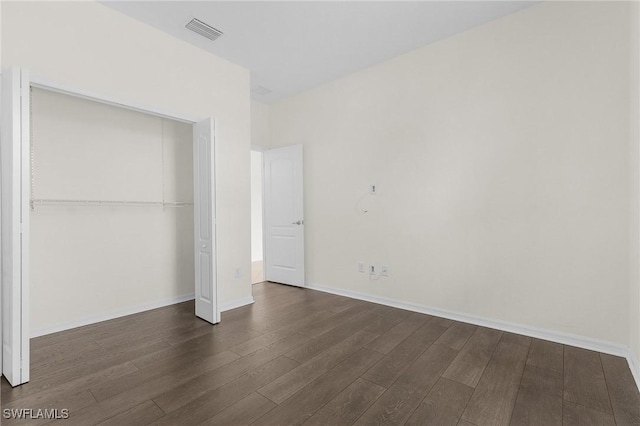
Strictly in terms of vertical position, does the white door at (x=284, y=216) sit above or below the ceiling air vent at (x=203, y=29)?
below

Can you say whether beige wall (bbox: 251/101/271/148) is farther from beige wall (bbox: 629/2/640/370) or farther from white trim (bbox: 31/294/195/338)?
beige wall (bbox: 629/2/640/370)

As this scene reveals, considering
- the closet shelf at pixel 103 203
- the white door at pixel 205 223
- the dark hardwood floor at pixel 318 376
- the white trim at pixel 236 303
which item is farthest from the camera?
the white trim at pixel 236 303

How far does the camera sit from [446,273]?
348 cm

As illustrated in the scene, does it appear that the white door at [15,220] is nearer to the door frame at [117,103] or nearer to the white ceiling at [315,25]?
the door frame at [117,103]

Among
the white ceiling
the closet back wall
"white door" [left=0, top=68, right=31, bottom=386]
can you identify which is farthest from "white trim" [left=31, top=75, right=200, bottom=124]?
the white ceiling

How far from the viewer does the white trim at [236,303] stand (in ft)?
12.5

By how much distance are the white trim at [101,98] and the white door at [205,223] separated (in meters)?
0.28

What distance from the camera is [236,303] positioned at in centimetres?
394

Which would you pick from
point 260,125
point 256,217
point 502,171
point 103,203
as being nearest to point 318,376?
point 502,171

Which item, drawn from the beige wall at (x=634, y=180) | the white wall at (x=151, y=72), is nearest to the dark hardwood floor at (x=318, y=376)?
the beige wall at (x=634, y=180)

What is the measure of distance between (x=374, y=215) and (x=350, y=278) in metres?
0.99

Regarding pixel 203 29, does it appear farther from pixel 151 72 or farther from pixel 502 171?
pixel 502 171

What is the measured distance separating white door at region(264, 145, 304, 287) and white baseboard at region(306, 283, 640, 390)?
1345mm

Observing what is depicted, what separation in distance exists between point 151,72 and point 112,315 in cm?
275
